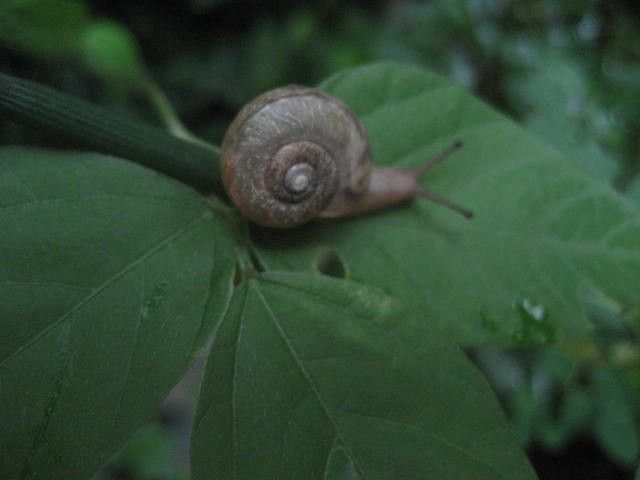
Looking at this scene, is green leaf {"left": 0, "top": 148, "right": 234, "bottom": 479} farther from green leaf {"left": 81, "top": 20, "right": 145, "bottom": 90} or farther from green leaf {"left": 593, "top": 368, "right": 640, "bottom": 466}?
green leaf {"left": 593, "top": 368, "right": 640, "bottom": 466}

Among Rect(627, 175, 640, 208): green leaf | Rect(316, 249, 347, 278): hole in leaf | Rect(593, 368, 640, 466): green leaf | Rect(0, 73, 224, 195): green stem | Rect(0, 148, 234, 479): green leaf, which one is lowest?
Rect(593, 368, 640, 466): green leaf

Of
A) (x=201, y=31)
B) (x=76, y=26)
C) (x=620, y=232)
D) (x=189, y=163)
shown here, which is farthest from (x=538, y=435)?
(x=201, y=31)

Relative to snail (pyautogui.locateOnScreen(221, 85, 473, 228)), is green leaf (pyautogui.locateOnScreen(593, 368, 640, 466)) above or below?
below

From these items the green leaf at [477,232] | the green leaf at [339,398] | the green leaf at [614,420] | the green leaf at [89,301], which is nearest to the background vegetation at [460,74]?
the green leaf at [614,420]

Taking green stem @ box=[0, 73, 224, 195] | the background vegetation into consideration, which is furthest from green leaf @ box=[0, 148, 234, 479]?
the background vegetation

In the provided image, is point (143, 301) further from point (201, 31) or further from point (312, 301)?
point (201, 31)

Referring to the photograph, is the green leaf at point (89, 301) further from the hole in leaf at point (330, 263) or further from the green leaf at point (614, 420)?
the green leaf at point (614, 420)

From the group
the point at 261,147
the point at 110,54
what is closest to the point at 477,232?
the point at 261,147

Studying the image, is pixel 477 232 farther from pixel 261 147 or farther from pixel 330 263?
pixel 261 147
